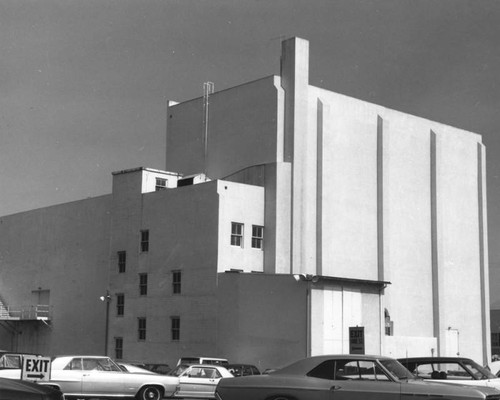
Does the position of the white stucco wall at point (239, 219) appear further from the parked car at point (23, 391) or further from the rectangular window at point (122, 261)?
the parked car at point (23, 391)

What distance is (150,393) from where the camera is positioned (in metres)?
26.0

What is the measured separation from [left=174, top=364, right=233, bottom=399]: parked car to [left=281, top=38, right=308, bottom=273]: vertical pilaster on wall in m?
19.1

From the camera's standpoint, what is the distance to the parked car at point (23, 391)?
1168cm

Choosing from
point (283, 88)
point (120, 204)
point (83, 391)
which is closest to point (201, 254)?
point (120, 204)

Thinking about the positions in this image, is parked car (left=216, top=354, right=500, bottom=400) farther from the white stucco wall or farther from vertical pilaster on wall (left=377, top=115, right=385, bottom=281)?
vertical pilaster on wall (left=377, top=115, right=385, bottom=281)

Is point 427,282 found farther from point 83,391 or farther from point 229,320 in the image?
point 83,391

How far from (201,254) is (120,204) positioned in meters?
7.65

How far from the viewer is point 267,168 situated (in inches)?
2004

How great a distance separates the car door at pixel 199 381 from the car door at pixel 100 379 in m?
5.20

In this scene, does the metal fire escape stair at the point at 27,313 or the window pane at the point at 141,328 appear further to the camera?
the metal fire escape stair at the point at 27,313

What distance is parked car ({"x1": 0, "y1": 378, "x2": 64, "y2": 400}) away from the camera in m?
11.7

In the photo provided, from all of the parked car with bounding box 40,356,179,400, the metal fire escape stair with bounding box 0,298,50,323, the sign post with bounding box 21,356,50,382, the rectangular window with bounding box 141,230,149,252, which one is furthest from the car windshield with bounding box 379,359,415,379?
the metal fire escape stair with bounding box 0,298,50,323

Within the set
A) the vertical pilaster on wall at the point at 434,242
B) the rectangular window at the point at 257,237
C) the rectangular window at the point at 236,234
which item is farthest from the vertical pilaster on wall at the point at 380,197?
the rectangular window at the point at 236,234

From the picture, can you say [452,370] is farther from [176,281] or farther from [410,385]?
[176,281]
